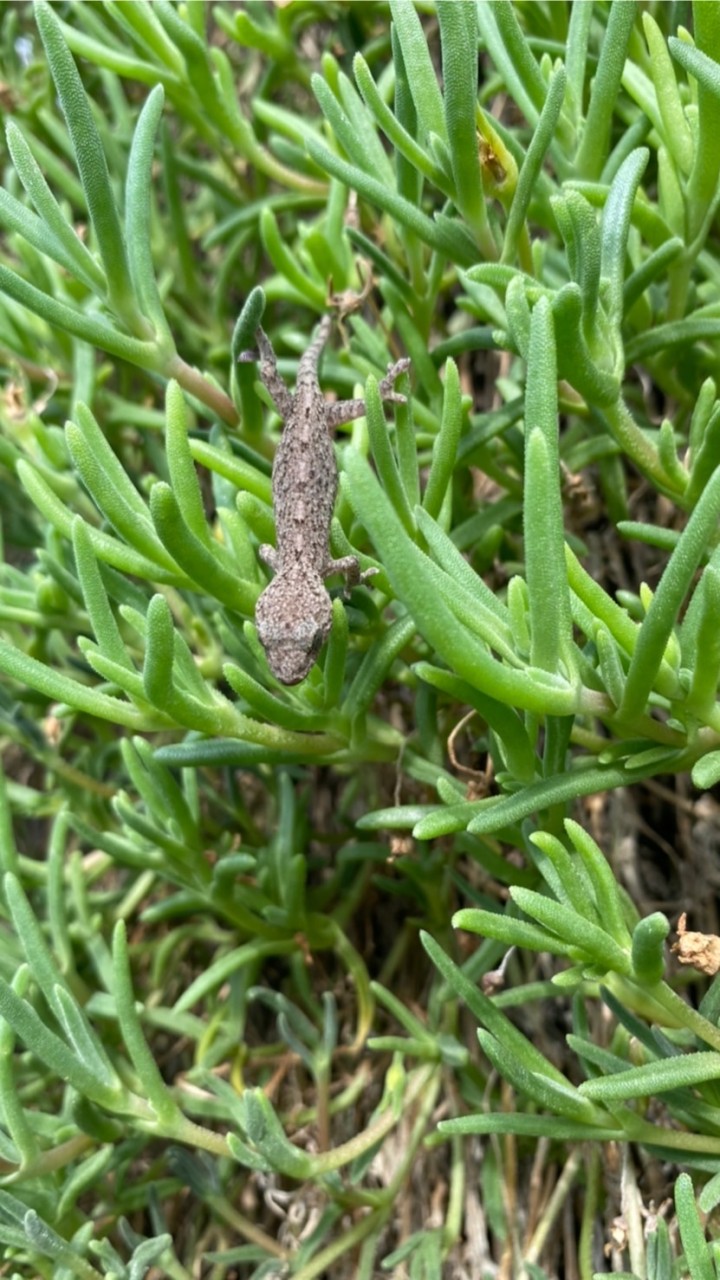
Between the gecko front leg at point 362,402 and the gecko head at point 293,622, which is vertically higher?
the gecko front leg at point 362,402

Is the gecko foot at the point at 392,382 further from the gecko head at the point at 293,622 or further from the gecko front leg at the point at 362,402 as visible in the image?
the gecko head at the point at 293,622

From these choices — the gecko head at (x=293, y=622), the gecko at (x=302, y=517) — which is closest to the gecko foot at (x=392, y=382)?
the gecko at (x=302, y=517)

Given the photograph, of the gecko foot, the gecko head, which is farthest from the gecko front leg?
the gecko head

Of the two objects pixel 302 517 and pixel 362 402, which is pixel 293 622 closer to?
pixel 302 517

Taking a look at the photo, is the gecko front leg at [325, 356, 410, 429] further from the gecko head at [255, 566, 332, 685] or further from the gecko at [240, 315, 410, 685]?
the gecko head at [255, 566, 332, 685]

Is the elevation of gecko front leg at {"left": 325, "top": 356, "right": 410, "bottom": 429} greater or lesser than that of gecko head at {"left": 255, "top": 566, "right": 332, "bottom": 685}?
greater

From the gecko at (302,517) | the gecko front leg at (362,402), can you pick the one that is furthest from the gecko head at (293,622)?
the gecko front leg at (362,402)

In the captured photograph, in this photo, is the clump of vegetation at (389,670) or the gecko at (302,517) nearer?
the clump of vegetation at (389,670)
